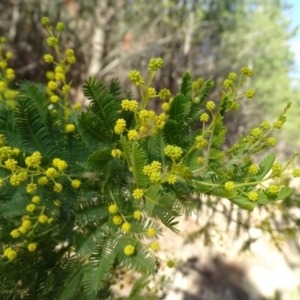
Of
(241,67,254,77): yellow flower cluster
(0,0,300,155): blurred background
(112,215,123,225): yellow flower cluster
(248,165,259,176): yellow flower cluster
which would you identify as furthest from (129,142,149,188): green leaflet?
(0,0,300,155): blurred background

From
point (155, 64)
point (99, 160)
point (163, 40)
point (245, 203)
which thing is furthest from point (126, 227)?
point (163, 40)

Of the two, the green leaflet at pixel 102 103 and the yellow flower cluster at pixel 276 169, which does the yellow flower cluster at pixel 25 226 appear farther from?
the yellow flower cluster at pixel 276 169

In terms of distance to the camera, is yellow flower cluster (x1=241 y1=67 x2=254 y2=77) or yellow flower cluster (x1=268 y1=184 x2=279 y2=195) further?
yellow flower cluster (x1=241 y1=67 x2=254 y2=77)

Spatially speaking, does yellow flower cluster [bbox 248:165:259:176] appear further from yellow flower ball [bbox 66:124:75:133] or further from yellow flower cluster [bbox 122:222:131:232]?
yellow flower ball [bbox 66:124:75:133]

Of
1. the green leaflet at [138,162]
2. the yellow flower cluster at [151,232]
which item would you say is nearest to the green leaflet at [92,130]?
the green leaflet at [138,162]

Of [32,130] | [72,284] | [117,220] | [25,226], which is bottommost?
[72,284]

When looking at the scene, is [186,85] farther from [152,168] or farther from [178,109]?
[152,168]

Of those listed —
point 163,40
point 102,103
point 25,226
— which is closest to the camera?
point 102,103

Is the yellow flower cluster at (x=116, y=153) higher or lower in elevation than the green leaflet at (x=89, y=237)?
higher

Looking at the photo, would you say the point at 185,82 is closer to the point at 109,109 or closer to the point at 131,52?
the point at 109,109
